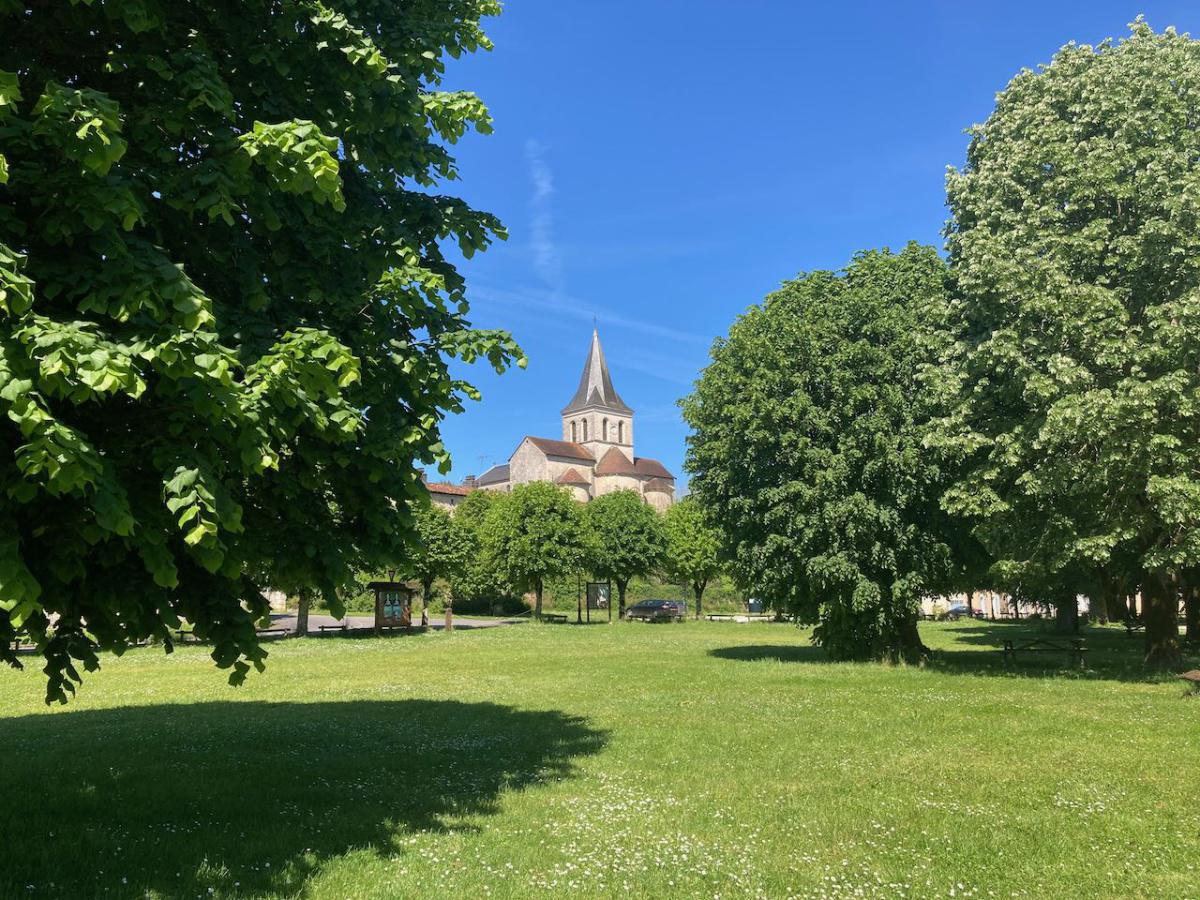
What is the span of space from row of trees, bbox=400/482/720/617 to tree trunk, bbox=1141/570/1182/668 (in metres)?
33.0

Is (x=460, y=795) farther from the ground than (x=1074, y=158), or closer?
closer

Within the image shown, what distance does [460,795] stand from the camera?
1016 cm

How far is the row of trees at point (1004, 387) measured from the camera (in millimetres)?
19047

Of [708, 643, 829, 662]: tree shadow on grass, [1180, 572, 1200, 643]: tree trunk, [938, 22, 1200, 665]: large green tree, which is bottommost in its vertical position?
[708, 643, 829, 662]: tree shadow on grass

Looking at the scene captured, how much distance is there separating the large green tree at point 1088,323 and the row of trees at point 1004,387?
6cm

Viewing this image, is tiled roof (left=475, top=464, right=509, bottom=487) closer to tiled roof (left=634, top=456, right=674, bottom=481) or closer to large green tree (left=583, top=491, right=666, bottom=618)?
tiled roof (left=634, top=456, right=674, bottom=481)

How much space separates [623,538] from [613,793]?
184 feet

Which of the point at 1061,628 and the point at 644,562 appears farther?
the point at 644,562

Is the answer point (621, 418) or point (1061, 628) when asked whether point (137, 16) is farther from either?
point (621, 418)

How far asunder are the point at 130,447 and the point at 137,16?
3212mm

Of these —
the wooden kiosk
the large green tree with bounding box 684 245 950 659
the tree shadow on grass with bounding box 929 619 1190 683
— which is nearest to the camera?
the tree shadow on grass with bounding box 929 619 1190 683

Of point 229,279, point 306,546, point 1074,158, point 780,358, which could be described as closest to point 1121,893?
point 306,546

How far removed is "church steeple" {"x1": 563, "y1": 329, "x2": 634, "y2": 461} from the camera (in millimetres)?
160500

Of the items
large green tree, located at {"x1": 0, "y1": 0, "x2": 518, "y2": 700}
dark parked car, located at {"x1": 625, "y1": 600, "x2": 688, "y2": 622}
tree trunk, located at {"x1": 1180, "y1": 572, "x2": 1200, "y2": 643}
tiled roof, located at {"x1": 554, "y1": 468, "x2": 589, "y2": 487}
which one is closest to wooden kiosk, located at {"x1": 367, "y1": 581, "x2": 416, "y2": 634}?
dark parked car, located at {"x1": 625, "y1": 600, "x2": 688, "y2": 622}
